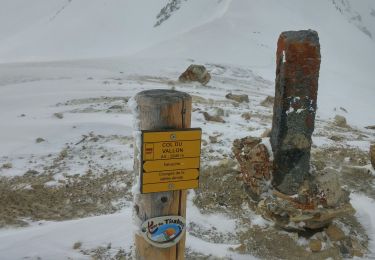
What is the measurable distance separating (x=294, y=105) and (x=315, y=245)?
4.17ft

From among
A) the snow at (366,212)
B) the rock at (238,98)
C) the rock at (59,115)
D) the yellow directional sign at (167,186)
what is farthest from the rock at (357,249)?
the rock at (238,98)

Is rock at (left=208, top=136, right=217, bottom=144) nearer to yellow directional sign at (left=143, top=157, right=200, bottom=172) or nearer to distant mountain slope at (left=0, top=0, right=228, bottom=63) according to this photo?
yellow directional sign at (left=143, top=157, right=200, bottom=172)

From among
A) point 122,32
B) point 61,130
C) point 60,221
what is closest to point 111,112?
point 61,130

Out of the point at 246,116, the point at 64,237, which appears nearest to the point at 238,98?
the point at 246,116

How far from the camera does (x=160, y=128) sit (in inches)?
77.4

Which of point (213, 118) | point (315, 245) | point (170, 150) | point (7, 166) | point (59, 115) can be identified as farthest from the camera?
point (213, 118)

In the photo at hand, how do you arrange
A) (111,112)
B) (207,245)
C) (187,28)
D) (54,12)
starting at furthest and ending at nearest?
(54,12)
(187,28)
(111,112)
(207,245)

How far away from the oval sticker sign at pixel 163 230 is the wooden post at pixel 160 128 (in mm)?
25

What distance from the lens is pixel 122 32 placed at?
22.9 m

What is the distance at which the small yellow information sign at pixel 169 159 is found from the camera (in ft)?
6.35

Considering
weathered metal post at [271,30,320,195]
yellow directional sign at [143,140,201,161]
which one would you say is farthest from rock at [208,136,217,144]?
yellow directional sign at [143,140,201,161]

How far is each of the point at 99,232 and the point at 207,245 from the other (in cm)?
94

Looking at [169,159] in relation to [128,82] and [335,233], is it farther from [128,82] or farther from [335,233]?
[128,82]

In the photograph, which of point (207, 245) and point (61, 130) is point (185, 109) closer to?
point (207, 245)
